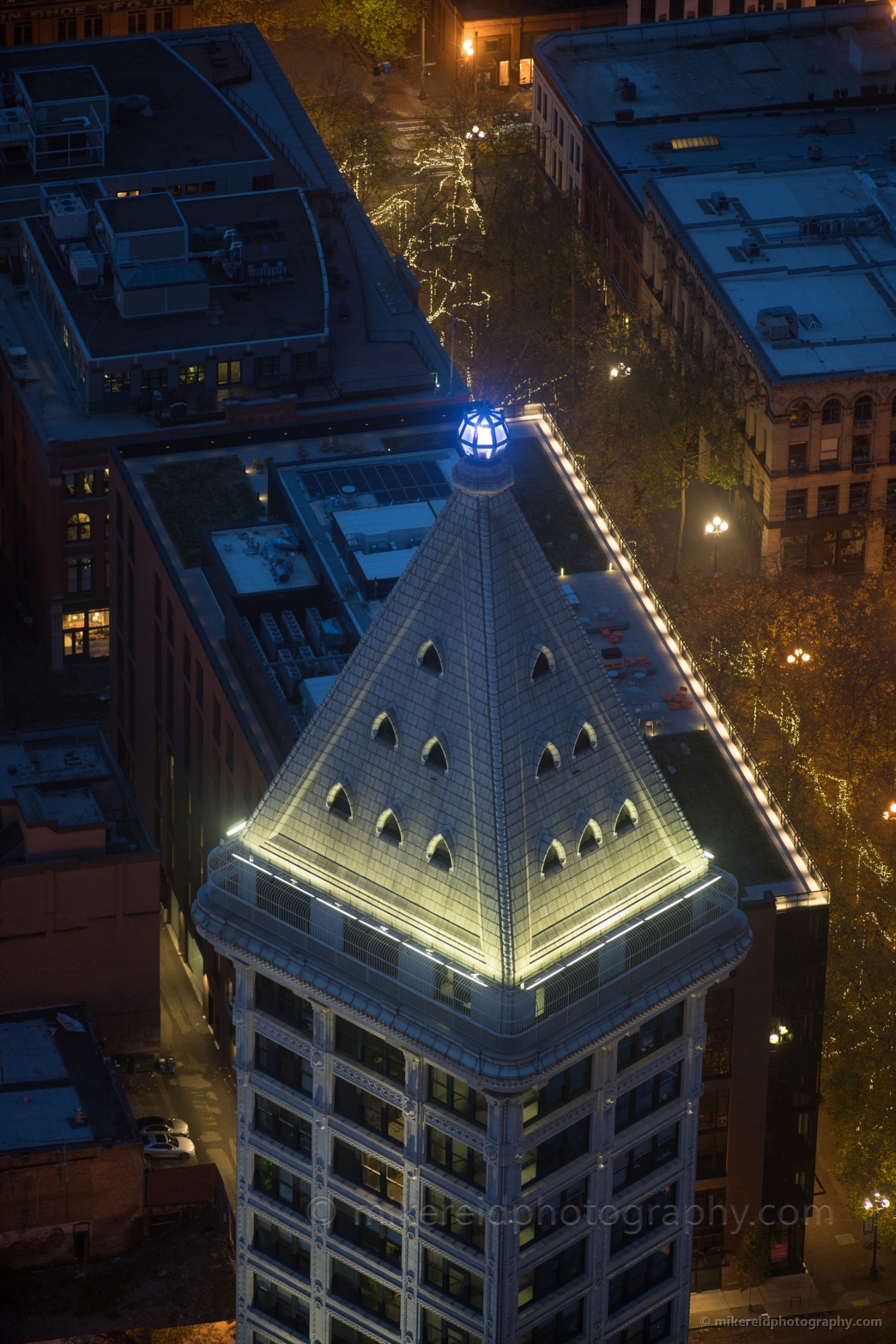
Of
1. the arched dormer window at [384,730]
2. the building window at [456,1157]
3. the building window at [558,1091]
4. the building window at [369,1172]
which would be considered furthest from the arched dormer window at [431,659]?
the building window at [369,1172]

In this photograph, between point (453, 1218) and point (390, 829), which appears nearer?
→ point (390, 829)

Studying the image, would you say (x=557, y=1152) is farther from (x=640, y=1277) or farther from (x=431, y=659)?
(x=431, y=659)

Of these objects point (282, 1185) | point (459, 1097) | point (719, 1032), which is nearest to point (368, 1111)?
point (459, 1097)

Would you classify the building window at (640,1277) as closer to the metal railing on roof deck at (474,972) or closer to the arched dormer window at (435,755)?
the metal railing on roof deck at (474,972)

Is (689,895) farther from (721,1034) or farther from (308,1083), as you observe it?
(721,1034)

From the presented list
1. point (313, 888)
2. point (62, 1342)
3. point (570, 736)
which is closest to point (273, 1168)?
point (313, 888)

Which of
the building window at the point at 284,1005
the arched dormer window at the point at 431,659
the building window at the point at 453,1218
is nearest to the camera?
the arched dormer window at the point at 431,659

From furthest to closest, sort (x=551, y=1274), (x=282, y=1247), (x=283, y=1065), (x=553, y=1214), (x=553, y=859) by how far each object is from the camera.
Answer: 1. (x=282, y=1247)
2. (x=283, y=1065)
3. (x=551, y=1274)
4. (x=553, y=1214)
5. (x=553, y=859)
